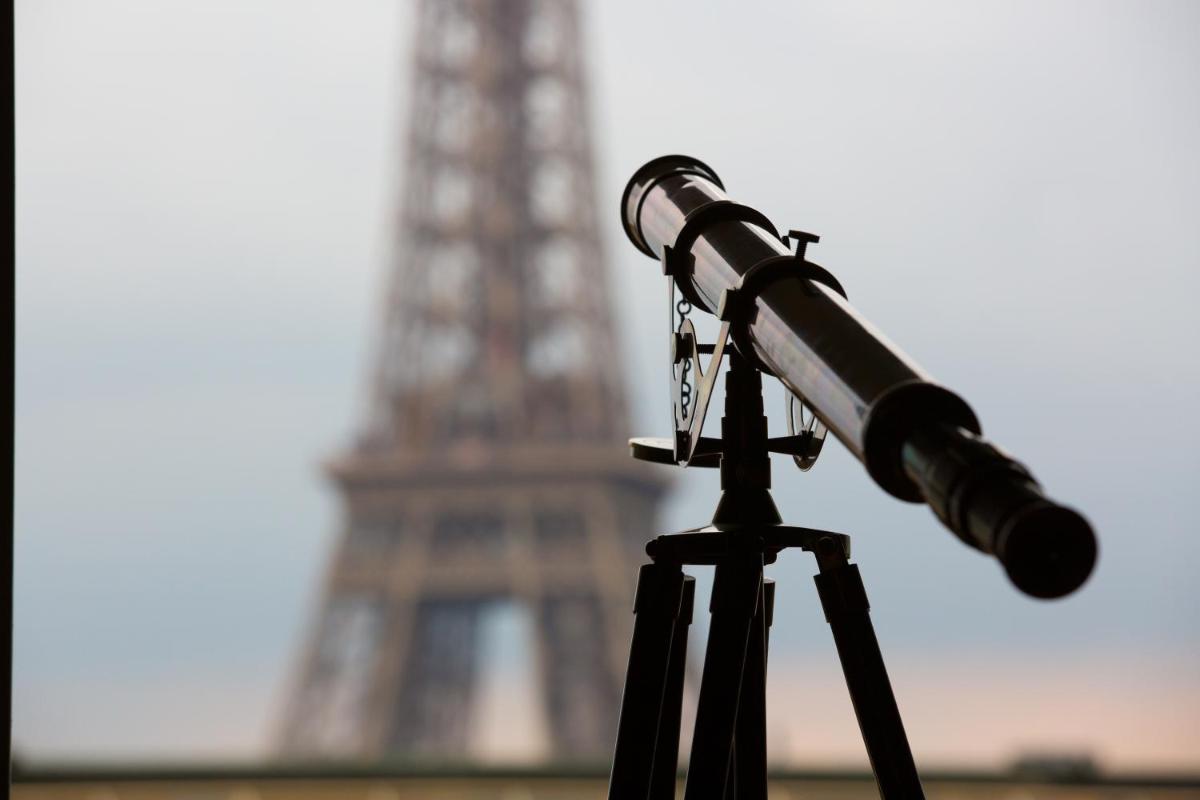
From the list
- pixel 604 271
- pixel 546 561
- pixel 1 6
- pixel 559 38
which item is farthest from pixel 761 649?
pixel 559 38

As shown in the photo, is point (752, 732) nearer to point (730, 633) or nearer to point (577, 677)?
point (730, 633)

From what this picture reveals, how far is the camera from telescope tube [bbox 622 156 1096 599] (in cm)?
74

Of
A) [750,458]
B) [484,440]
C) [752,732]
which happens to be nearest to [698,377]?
[750,458]

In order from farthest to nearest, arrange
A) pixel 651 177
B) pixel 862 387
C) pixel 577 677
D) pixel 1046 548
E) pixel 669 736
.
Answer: pixel 577 677
pixel 651 177
pixel 669 736
pixel 862 387
pixel 1046 548

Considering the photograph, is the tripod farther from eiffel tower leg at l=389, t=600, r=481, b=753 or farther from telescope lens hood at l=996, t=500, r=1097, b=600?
eiffel tower leg at l=389, t=600, r=481, b=753

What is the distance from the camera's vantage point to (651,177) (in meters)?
1.59

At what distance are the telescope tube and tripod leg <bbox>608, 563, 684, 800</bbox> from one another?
236mm

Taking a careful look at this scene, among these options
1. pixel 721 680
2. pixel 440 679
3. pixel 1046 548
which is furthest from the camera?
pixel 440 679

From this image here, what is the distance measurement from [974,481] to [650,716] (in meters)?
0.59

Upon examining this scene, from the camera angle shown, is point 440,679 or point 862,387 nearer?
point 862,387

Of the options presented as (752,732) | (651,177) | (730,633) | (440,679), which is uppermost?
(651,177)

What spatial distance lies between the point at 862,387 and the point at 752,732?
58cm

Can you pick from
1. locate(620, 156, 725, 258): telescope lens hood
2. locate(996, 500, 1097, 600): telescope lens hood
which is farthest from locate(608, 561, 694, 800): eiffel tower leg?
locate(996, 500, 1097, 600): telescope lens hood

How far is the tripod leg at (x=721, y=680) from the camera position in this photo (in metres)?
1.17
